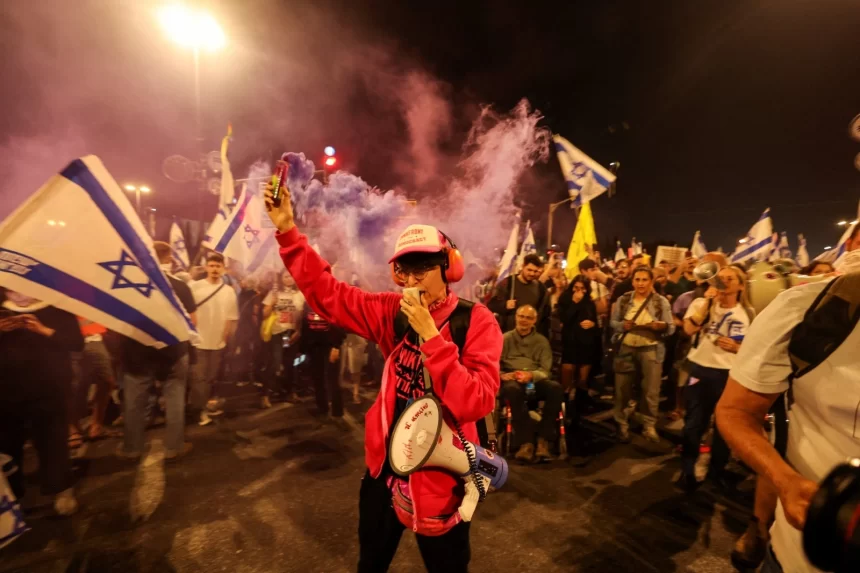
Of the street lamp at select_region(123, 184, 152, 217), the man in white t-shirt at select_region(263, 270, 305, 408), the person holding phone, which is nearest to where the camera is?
the person holding phone

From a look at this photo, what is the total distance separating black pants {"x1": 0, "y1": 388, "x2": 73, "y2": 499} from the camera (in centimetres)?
354

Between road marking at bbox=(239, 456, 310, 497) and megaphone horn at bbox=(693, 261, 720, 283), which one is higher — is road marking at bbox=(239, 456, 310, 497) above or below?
below

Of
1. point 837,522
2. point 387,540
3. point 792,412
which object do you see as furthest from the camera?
point 387,540

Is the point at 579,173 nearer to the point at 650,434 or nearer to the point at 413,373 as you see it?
the point at 650,434

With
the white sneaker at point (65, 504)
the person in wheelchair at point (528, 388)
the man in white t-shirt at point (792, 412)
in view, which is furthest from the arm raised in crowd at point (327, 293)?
the white sneaker at point (65, 504)

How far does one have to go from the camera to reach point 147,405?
4547 millimetres

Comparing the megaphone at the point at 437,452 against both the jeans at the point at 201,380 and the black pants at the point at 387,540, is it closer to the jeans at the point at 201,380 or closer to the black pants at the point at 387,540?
the black pants at the point at 387,540

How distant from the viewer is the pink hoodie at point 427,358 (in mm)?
1674

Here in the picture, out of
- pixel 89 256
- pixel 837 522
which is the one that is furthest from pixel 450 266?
pixel 89 256

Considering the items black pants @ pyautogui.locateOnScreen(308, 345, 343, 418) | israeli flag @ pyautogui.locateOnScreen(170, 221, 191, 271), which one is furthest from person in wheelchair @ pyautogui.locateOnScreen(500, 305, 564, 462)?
israeli flag @ pyautogui.locateOnScreen(170, 221, 191, 271)

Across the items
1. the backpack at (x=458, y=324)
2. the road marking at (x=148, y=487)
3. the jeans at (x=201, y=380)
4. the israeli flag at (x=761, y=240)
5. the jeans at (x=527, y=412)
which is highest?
the israeli flag at (x=761, y=240)

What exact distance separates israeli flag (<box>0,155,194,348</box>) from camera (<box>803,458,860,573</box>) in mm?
3934

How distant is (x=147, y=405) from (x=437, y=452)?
421 cm

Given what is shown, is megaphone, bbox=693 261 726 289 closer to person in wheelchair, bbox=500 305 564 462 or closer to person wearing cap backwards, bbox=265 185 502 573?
person in wheelchair, bbox=500 305 564 462
